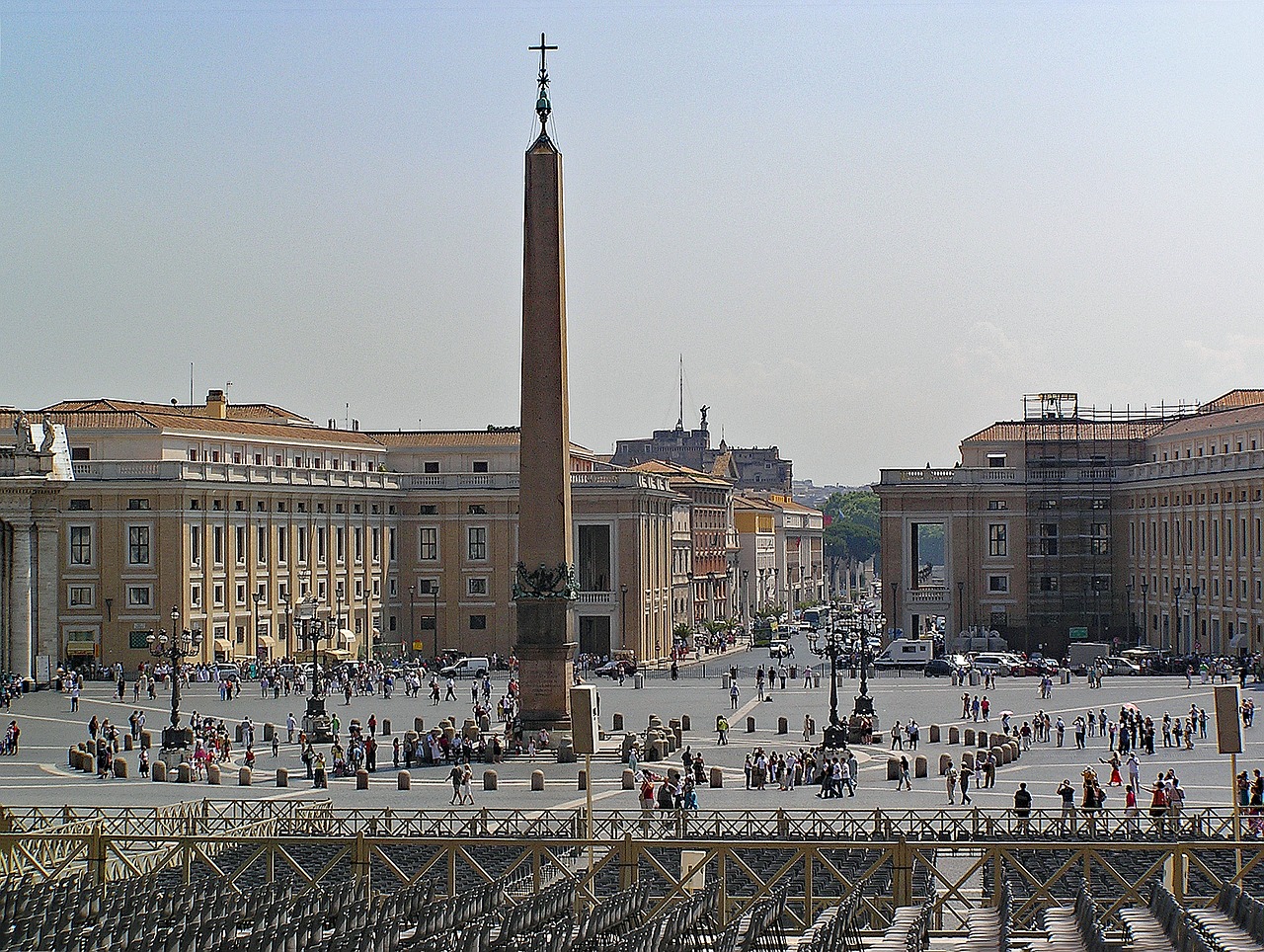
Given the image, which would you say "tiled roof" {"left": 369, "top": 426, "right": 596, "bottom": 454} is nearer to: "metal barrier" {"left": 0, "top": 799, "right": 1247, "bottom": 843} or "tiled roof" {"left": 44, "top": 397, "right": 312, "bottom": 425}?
"tiled roof" {"left": 44, "top": 397, "right": 312, "bottom": 425}

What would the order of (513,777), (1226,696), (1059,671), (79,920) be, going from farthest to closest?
(1059,671) < (513,777) < (1226,696) < (79,920)

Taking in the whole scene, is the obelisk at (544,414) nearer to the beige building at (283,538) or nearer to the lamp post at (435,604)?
the beige building at (283,538)

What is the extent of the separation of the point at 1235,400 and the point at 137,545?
1794 inches

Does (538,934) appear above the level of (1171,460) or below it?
below

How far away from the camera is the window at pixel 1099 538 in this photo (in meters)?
82.2

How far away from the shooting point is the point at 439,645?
79.9m

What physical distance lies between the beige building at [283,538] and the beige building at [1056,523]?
11.8 metres

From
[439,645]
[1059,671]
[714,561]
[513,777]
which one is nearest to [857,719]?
[513,777]

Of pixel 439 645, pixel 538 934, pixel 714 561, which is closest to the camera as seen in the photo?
pixel 538 934

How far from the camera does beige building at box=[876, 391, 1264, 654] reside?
7850 cm

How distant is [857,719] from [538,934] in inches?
1205

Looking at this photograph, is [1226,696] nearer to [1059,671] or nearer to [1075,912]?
[1075,912]

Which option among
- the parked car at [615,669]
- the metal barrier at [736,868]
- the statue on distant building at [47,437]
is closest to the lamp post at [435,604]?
the parked car at [615,669]

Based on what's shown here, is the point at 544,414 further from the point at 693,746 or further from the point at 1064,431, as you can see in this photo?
the point at 1064,431
